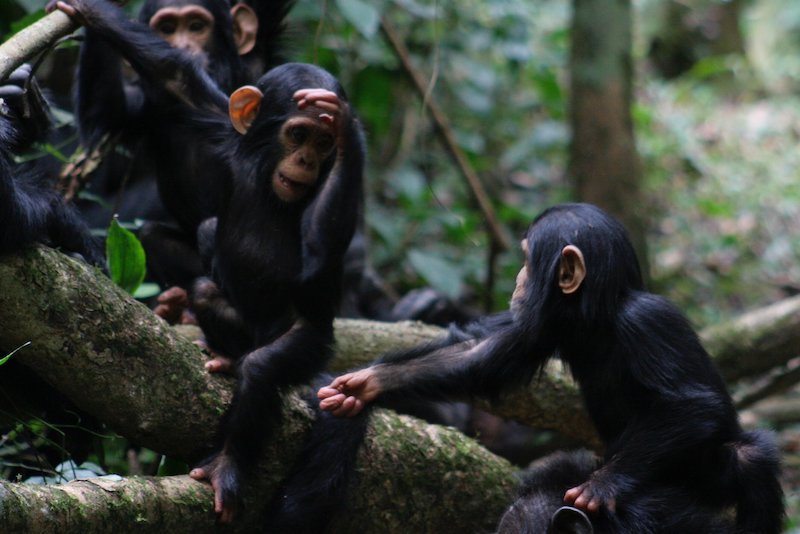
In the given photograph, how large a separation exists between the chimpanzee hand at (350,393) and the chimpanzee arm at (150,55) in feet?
5.23

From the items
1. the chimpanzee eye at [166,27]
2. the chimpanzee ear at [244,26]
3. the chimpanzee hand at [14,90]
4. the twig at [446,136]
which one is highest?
the chimpanzee hand at [14,90]

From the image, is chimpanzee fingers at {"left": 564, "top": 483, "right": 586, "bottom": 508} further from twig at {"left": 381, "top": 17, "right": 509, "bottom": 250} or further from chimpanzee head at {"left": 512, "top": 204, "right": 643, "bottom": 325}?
twig at {"left": 381, "top": 17, "right": 509, "bottom": 250}

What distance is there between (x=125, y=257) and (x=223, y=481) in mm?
1223

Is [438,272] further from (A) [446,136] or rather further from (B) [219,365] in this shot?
(B) [219,365]

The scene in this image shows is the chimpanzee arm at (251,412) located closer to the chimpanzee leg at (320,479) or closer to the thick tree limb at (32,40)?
the chimpanzee leg at (320,479)

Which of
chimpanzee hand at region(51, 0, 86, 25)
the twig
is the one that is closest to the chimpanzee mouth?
chimpanzee hand at region(51, 0, 86, 25)

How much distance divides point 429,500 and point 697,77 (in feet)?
34.2

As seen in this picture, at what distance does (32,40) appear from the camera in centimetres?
390

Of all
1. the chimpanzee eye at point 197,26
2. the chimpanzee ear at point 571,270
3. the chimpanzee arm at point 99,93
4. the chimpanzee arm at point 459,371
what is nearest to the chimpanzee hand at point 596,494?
the chimpanzee arm at point 459,371

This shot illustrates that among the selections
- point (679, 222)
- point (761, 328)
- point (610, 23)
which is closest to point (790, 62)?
point (679, 222)

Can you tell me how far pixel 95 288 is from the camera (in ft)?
12.4

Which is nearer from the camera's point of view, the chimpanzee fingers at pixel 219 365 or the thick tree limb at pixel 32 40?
the thick tree limb at pixel 32 40

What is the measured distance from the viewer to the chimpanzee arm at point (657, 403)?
3885 millimetres

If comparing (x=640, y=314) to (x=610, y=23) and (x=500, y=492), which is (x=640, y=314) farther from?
(x=610, y=23)
